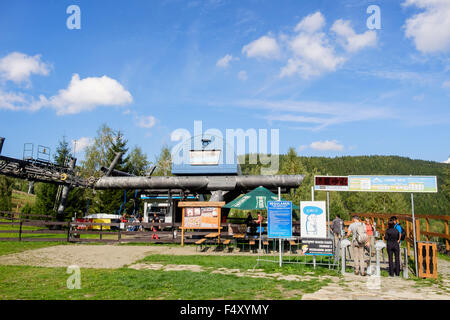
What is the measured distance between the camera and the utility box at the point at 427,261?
9.05 m

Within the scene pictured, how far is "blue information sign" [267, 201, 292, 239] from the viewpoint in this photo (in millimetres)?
10922

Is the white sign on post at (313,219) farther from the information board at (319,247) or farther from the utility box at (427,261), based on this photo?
the utility box at (427,261)

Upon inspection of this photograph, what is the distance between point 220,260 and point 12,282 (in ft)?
21.0

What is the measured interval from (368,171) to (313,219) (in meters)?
151

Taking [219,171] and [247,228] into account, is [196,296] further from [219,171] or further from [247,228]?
[219,171]

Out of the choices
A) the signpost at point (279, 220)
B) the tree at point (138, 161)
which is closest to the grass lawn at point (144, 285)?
the signpost at point (279, 220)

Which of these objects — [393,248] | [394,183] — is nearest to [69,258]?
[393,248]

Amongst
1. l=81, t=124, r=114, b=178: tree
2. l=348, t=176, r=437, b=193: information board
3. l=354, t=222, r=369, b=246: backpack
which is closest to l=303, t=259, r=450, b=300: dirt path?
l=354, t=222, r=369, b=246: backpack

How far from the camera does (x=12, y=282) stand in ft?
26.0

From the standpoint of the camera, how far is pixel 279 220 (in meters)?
11.1

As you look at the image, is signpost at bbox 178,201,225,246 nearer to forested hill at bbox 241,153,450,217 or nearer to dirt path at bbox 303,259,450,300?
dirt path at bbox 303,259,450,300

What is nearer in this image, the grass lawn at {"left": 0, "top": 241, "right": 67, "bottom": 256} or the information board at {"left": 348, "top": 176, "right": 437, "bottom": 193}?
the information board at {"left": 348, "top": 176, "right": 437, "bottom": 193}

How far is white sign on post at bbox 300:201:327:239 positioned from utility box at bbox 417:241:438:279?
276 cm
